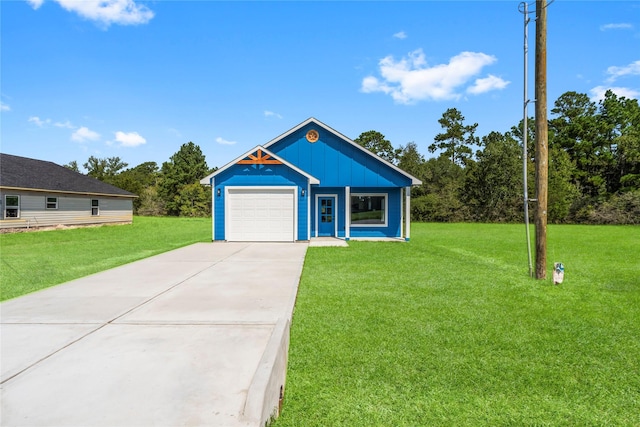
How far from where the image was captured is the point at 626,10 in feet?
36.0

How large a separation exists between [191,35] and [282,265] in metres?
12.1

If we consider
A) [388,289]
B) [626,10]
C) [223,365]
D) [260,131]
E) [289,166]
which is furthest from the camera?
[260,131]

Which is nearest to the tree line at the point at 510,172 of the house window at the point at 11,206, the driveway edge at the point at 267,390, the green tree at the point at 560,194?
the green tree at the point at 560,194

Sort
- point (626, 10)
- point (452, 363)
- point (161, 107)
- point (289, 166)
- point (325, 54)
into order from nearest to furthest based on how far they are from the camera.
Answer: point (452, 363) → point (626, 10) → point (289, 166) → point (325, 54) → point (161, 107)

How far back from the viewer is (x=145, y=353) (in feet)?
10.8

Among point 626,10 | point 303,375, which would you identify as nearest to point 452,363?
point 303,375

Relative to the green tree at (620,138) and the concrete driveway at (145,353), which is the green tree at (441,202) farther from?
the concrete driveway at (145,353)

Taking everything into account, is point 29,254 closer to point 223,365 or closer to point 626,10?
point 223,365

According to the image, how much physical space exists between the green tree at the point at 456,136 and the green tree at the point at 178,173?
36.7 m

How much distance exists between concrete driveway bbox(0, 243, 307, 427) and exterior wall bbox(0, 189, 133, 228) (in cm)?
1825

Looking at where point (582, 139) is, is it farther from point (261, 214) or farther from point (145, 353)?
point (145, 353)

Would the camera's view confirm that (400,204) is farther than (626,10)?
Yes

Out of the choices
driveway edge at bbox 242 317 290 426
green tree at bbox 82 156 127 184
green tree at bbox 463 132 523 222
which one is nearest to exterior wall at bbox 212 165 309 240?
driveway edge at bbox 242 317 290 426

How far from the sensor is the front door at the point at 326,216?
54.4ft
